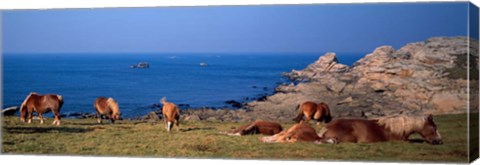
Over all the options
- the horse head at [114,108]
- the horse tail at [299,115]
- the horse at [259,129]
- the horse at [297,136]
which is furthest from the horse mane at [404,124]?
the horse head at [114,108]

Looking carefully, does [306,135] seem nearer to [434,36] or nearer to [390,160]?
[390,160]

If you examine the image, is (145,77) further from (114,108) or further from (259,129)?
(259,129)

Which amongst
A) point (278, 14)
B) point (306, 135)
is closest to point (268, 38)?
point (278, 14)

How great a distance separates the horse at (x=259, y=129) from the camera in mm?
13141

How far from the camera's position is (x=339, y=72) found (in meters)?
13.0

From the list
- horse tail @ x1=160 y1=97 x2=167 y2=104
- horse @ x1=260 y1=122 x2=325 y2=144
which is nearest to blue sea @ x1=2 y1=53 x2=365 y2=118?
horse tail @ x1=160 y1=97 x2=167 y2=104

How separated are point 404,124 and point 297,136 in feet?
4.40

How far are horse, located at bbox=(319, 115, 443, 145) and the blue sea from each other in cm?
79

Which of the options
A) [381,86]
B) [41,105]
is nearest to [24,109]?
[41,105]

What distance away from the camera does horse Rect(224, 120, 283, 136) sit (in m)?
13.1

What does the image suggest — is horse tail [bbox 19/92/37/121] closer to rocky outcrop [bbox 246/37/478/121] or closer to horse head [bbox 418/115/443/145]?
rocky outcrop [bbox 246/37/478/121]

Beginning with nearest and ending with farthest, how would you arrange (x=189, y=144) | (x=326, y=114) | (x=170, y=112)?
(x=326, y=114) < (x=189, y=144) < (x=170, y=112)

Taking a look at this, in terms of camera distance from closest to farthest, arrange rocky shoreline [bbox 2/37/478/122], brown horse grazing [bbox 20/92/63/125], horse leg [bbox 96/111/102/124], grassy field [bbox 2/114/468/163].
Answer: rocky shoreline [bbox 2/37/478/122], grassy field [bbox 2/114/468/163], horse leg [bbox 96/111/102/124], brown horse grazing [bbox 20/92/63/125]

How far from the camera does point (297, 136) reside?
13055mm
